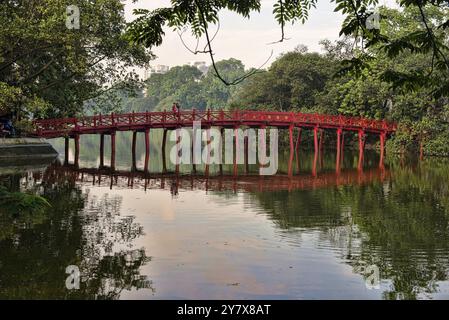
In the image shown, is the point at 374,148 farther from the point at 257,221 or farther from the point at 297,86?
the point at 257,221

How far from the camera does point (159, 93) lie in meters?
148

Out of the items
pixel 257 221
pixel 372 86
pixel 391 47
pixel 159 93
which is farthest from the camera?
pixel 159 93

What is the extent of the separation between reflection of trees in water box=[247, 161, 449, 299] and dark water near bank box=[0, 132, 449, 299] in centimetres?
4

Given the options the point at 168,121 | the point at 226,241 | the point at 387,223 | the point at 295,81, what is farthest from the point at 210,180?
the point at 295,81

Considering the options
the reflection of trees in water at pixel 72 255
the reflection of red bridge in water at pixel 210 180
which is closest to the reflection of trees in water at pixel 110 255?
the reflection of trees in water at pixel 72 255

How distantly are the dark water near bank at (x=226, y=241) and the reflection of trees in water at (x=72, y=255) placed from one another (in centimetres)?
3

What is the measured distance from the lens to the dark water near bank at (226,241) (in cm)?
895

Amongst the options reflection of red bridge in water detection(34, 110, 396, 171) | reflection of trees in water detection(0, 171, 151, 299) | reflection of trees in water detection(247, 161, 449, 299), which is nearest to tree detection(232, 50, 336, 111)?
reflection of red bridge in water detection(34, 110, 396, 171)

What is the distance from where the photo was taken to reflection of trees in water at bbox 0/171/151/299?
8.73 meters

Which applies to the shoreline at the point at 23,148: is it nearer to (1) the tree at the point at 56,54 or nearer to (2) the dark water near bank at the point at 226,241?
(1) the tree at the point at 56,54

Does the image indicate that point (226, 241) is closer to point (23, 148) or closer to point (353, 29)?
point (353, 29)

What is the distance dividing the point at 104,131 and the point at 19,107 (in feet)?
29.4

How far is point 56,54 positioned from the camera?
100.0 ft
